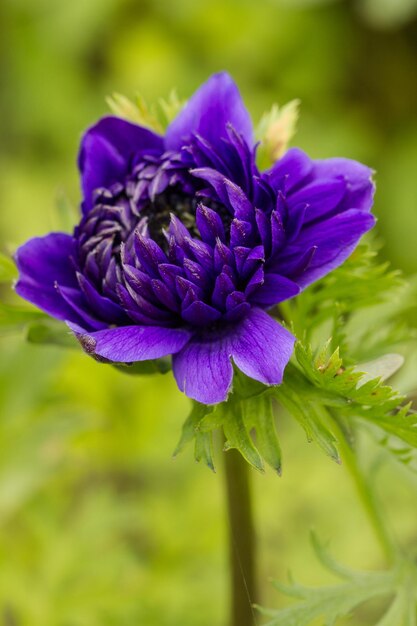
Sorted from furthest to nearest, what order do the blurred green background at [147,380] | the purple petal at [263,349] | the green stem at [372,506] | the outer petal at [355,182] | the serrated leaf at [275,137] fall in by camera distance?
1. the blurred green background at [147,380]
2. the green stem at [372,506]
3. the serrated leaf at [275,137]
4. the outer petal at [355,182]
5. the purple petal at [263,349]

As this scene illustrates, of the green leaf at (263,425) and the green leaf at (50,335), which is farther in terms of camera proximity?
the green leaf at (50,335)

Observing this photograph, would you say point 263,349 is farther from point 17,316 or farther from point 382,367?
point 17,316

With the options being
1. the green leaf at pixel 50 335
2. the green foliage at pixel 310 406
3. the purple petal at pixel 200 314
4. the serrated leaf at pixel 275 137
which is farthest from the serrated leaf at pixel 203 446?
the serrated leaf at pixel 275 137

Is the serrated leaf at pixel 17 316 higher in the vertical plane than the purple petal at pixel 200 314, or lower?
lower

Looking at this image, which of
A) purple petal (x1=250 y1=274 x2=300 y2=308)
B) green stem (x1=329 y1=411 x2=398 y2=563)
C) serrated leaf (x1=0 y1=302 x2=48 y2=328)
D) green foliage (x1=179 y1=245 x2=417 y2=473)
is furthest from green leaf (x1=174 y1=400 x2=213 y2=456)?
green stem (x1=329 y1=411 x2=398 y2=563)

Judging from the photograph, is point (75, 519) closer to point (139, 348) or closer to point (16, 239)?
point (139, 348)

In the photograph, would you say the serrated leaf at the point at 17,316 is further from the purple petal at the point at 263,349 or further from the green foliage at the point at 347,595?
the green foliage at the point at 347,595

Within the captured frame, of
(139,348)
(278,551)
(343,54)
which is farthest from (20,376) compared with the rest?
(343,54)
